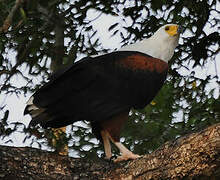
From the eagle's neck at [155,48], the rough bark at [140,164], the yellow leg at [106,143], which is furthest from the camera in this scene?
the eagle's neck at [155,48]

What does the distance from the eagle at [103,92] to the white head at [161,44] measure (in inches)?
0.9

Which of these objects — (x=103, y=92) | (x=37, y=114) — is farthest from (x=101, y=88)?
(x=37, y=114)

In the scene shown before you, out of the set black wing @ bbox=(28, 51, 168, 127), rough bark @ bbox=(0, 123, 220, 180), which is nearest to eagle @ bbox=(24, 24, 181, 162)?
black wing @ bbox=(28, 51, 168, 127)

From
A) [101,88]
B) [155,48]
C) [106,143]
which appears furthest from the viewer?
[155,48]

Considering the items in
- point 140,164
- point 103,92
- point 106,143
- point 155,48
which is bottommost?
point 140,164

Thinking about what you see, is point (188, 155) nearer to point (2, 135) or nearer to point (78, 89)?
point (78, 89)

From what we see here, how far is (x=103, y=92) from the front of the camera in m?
4.77

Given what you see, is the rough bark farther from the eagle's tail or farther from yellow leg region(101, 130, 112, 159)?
yellow leg region(101, 130, 112, 159)

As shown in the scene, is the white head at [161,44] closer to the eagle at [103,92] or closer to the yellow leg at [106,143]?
the eagle at [103,92]

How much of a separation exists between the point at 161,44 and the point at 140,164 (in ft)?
6.20

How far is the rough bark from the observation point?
3.38m

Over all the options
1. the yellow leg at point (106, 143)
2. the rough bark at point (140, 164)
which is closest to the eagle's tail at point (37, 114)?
the rough bark at point (140, 164)

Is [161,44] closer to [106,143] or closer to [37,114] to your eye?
[106,143]

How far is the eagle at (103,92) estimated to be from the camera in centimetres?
445
